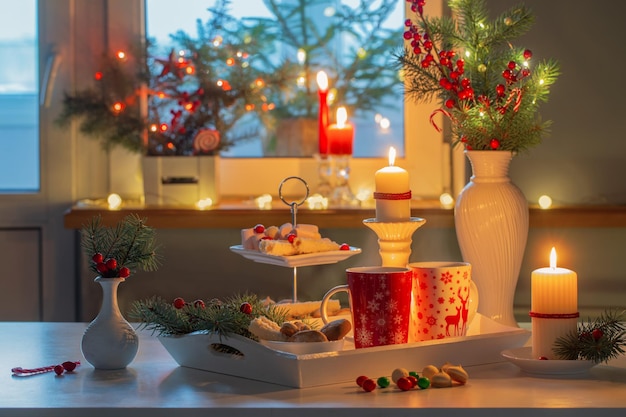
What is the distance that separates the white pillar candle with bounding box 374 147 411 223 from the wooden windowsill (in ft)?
2.78

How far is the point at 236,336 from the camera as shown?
1209mm

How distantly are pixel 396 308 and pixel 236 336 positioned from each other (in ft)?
0.68

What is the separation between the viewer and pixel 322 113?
2.39 meters

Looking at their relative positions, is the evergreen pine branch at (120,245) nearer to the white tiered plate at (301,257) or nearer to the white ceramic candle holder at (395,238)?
the white tiered plate at (301,257)

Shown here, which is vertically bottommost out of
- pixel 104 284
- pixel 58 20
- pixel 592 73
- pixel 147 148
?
pixel 104 284

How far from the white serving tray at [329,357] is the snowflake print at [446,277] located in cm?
8

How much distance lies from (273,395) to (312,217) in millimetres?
1202

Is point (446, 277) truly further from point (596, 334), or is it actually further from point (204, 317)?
point (204, 317)

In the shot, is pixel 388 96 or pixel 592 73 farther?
pixel 388 96

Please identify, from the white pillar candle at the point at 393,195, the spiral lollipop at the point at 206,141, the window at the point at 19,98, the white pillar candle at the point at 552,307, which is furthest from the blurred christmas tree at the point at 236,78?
the white pillar candle at the point at 552,307

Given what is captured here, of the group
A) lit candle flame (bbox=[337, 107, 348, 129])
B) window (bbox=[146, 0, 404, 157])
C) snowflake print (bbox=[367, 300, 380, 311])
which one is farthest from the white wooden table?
window (bbox=[146, 0, 404, 157])

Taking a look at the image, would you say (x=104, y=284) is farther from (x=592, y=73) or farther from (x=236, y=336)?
(x=592, y=73)
